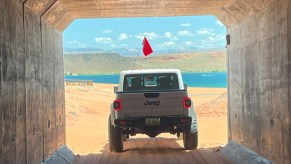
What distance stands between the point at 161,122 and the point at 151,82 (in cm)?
205

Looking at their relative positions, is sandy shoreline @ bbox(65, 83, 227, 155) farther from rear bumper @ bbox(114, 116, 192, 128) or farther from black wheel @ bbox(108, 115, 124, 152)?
rear bumper @ bbox(114, 116, 192, 128)

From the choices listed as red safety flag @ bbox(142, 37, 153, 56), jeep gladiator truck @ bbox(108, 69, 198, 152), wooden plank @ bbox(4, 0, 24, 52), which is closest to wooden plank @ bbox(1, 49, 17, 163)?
wooden plank @ bbox(4, 0, 24, 52)

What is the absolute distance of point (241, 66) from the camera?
39.3ft

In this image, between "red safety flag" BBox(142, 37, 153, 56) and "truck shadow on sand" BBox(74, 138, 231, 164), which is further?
"red safety flag" BBox(142, 37, 153, 56)

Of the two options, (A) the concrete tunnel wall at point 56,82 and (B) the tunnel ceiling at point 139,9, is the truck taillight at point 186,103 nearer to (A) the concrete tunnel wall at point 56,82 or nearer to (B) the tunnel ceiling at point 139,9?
(A) the concrete tunnel wall at point 56,82

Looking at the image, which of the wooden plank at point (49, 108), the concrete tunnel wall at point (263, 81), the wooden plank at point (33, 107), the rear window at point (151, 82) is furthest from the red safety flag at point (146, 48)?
the wooden plank at point (33, 107)

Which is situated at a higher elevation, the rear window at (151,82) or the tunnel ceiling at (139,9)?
the tunnel ceiling at (139,9)

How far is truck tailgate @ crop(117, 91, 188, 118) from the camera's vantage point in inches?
498

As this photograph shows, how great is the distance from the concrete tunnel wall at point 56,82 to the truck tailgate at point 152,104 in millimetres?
1514

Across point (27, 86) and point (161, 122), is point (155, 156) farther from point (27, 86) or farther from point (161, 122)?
point (27, 86)

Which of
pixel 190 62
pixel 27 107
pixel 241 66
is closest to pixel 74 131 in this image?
pixel 241 66

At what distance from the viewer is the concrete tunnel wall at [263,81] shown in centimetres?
830

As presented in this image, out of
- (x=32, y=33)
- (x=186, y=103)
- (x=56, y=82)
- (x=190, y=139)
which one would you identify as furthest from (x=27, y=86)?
(x=190, y=139)

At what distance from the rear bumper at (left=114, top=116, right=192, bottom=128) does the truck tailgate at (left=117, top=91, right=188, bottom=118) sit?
0.10 metres
